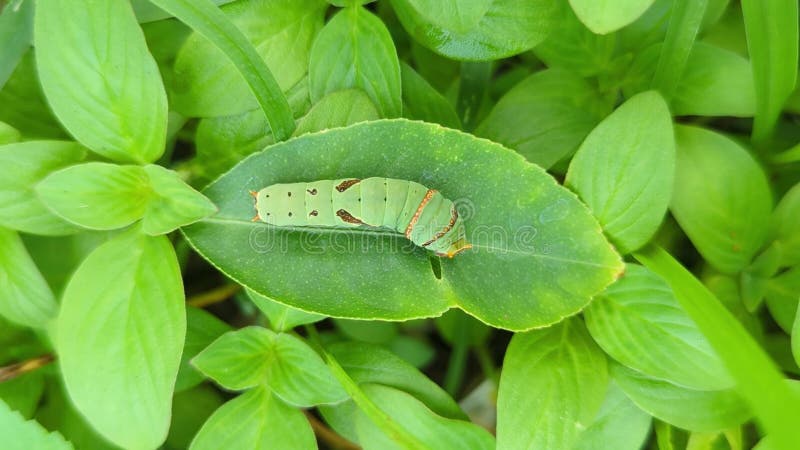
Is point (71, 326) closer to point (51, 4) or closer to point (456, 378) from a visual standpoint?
point (51, 4)

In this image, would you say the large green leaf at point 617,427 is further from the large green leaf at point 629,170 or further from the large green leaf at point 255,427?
the large green leaf at point 255,427

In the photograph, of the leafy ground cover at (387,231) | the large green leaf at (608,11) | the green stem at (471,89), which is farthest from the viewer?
the green stem at (471,89)

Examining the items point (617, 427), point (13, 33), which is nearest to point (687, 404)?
point (617, 427)

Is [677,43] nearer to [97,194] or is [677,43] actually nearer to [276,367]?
[276,367]

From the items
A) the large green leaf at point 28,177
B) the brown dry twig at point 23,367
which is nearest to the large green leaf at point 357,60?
the large green leaf at point 28,177

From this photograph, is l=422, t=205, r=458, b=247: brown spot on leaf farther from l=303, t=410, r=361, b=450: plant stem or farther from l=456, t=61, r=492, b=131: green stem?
l=303, t=410, r=361, b=450: plant stem

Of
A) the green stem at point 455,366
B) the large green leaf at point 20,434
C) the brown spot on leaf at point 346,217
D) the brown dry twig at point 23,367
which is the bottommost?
the green stem at point 455,366

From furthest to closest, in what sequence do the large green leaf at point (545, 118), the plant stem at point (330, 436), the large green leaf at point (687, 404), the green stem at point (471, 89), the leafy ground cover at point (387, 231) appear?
the plant stem at point (330, 436)
the green stem at point (471, 89)
the large green leaf at point (545, 118)
the large green leaf at point (687, 404)
the leafy ground cover at point (387, 231)
